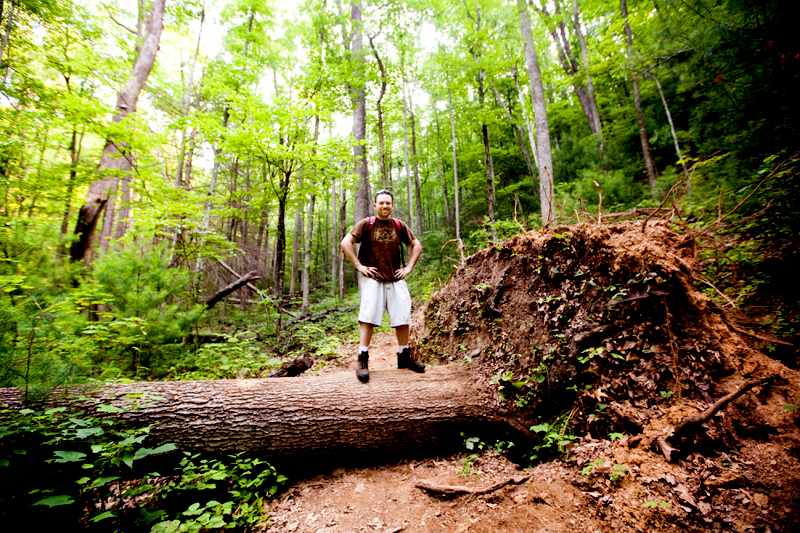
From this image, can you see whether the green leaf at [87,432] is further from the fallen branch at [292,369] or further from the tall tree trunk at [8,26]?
the tall tree trunk at [8,26]

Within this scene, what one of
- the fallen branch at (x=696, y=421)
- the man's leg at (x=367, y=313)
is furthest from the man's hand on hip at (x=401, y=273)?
the fallen branch at (x=696, y=421)

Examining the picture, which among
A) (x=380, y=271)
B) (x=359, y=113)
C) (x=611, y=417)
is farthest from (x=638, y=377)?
(x=359, y=113)

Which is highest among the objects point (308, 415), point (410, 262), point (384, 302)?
point (410, 262)

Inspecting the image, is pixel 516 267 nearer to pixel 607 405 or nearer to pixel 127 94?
pixel 607 405

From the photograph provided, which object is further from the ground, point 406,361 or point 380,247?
point 380,247

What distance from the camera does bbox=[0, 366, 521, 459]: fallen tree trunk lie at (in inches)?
112

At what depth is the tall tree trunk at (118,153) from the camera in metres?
5.59

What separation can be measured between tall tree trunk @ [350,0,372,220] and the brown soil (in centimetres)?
712

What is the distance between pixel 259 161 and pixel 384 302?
20.9ft

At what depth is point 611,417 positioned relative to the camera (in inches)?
97.1

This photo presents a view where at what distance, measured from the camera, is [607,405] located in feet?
8.29

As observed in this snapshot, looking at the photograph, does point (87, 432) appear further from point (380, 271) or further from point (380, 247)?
point (380, 247)

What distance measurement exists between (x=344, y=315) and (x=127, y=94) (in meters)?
8.57

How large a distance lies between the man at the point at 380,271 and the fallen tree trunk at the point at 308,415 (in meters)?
0.48
